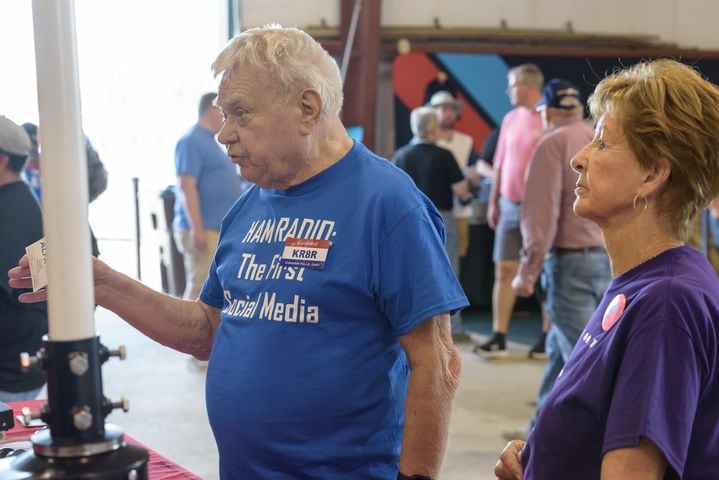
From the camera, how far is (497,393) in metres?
4.83

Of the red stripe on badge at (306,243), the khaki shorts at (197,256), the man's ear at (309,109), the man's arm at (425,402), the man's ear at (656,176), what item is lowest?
the khaki shorts at (197,256)

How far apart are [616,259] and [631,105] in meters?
0.23

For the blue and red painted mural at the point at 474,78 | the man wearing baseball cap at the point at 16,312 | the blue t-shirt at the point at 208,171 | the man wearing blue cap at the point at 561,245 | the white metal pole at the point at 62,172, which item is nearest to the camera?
the white metal pole at the point at 62,172

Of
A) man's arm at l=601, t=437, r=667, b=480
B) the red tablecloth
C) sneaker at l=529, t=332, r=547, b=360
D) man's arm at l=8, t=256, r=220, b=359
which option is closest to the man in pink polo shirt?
sneaker at l=529, t=332, r=547, b=360

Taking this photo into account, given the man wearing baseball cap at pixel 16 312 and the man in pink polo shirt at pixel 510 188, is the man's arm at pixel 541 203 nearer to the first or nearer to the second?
the man in pink polo shirt at pixel 510 188

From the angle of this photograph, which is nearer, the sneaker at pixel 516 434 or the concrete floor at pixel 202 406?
the concrete floor at pixel 202 406

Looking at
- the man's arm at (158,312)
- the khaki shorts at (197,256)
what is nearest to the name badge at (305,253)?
the man's arm at (158,312)

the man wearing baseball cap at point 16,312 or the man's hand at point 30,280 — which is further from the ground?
the man's hand at point 30,280

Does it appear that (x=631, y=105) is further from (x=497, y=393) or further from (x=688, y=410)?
(x=497, y=393)

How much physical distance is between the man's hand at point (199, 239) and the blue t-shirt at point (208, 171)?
0.18 ft

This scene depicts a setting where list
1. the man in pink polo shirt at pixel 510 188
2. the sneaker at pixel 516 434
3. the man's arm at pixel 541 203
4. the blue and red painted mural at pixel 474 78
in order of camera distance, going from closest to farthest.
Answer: the man's arm at pixel 541 203, the sneaker at pixel 516 434, the man in pink polo shirt at pixel 510 188, the blue and red painted mural at pixel 474 78

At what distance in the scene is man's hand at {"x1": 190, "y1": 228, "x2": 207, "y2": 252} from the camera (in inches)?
202

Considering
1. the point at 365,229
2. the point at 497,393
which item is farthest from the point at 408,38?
the point at 365,229

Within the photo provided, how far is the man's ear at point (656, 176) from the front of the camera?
48.8 inches
